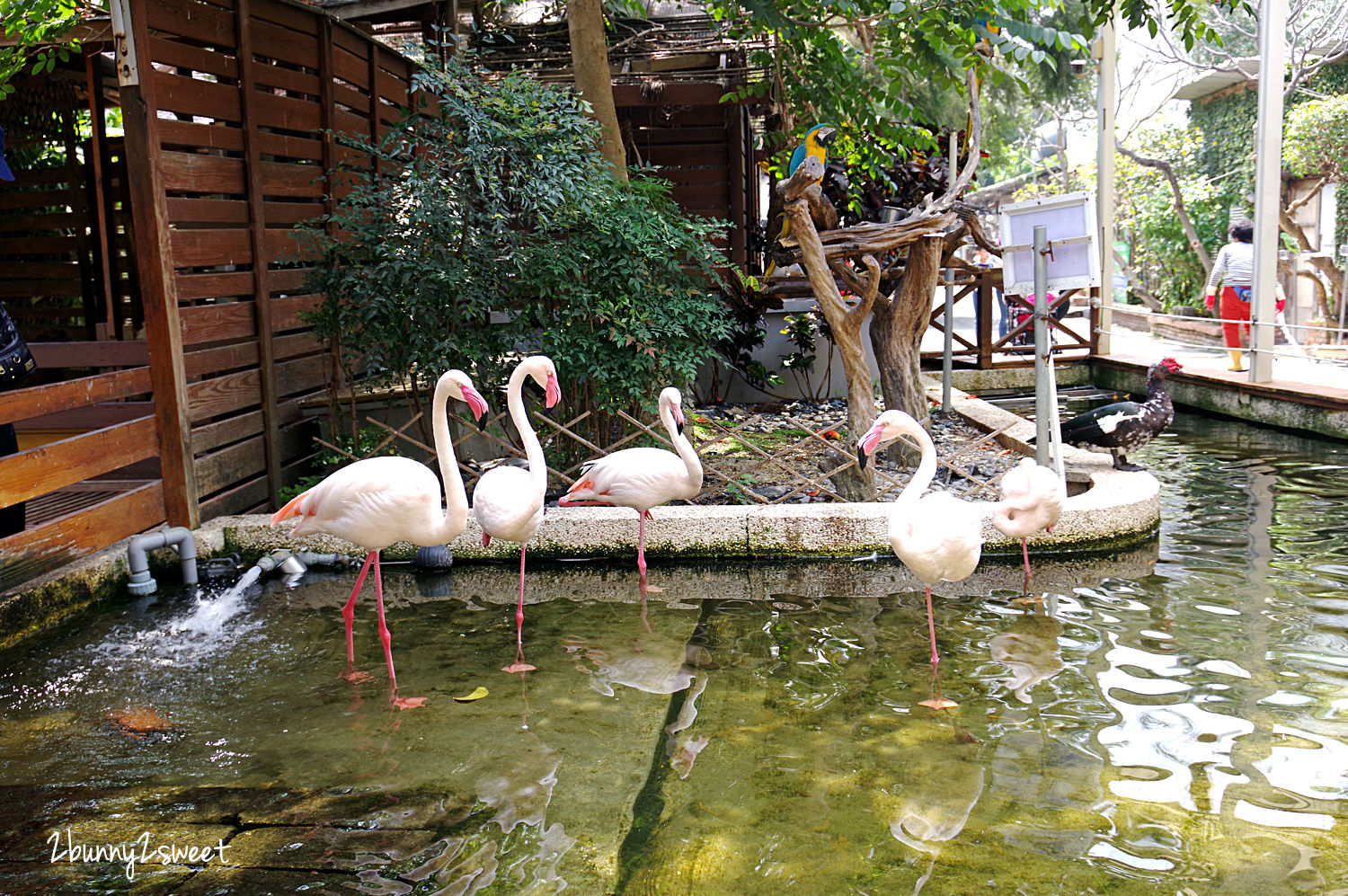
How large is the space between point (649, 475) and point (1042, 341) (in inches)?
106

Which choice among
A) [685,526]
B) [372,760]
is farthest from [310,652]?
[685,526]

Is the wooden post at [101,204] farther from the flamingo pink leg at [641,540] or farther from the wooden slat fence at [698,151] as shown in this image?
the flamingo pink leg at [641,540]

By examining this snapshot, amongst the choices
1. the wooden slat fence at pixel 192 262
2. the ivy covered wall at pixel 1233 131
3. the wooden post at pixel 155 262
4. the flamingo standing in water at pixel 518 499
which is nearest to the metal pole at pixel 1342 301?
the ivy covered wall at pixel 1233 131

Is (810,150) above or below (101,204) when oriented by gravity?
below

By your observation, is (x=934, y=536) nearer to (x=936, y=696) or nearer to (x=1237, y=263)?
(x=936, y=696)

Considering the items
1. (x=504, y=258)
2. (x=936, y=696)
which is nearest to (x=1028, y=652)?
(x=936, y=696)

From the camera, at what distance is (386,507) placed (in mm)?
4750

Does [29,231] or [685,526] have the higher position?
[29,231]

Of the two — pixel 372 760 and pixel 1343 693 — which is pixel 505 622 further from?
pixel 1343 693

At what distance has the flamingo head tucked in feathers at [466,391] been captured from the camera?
4.86 m

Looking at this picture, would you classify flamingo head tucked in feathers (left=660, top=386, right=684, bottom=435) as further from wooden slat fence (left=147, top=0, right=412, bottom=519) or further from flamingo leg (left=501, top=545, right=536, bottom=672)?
wooden slat fence (left=147, top=0, right=412, bottom=519)

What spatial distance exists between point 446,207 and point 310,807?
4.32 meters

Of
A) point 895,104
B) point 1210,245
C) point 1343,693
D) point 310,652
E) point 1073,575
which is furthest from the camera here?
point 1210,245

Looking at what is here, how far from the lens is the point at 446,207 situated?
21.9 feet
